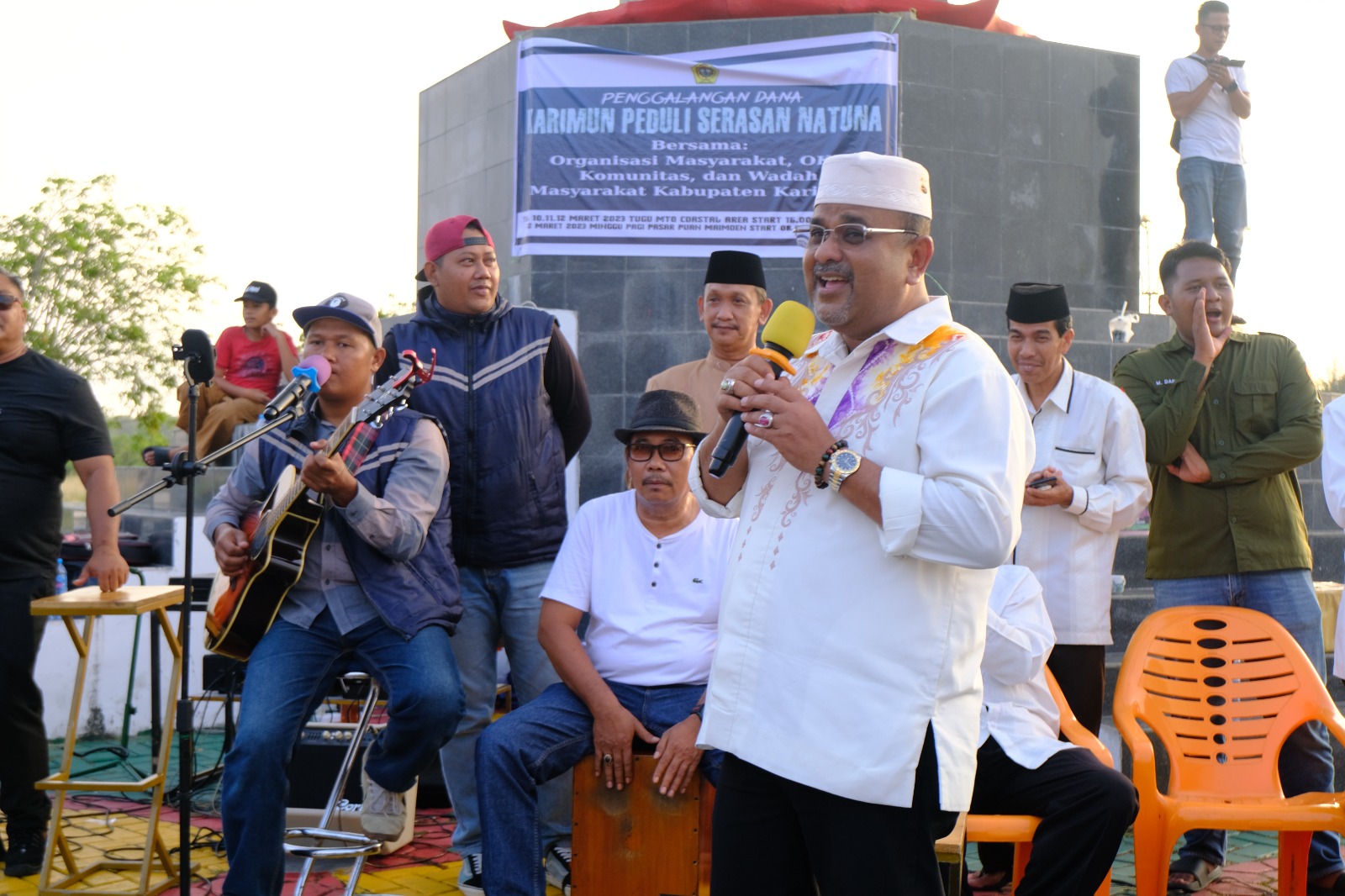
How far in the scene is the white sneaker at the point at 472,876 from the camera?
4496 mm

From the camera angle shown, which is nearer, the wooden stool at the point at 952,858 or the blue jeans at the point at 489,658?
the wooden stool at the point at 952,858

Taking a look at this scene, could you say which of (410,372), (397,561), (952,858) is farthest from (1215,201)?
(397,561)

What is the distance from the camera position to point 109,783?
4504mm

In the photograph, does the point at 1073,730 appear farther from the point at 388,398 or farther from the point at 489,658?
the point at 388,398

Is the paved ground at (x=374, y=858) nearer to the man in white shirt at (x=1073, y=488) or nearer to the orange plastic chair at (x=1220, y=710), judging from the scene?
the orange plastic chair at (x=1220, y=710)

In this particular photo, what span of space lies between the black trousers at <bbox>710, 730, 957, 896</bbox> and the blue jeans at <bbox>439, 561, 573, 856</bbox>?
7.47ft

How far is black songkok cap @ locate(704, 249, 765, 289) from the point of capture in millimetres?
5387

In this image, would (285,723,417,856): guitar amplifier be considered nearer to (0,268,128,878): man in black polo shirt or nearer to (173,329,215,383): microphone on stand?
(0,268,128,878): man in black polo shirt

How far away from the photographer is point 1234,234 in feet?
30.1

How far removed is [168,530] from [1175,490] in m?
6.20

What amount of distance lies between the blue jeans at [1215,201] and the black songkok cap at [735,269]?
505 centimetres

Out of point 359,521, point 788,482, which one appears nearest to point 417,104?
point 359,521

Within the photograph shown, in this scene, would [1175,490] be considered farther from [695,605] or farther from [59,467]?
[59,467]

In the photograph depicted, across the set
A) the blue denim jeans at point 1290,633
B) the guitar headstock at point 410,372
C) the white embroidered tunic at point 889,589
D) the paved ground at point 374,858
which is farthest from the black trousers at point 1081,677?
the guitar headstock at point 410,372
